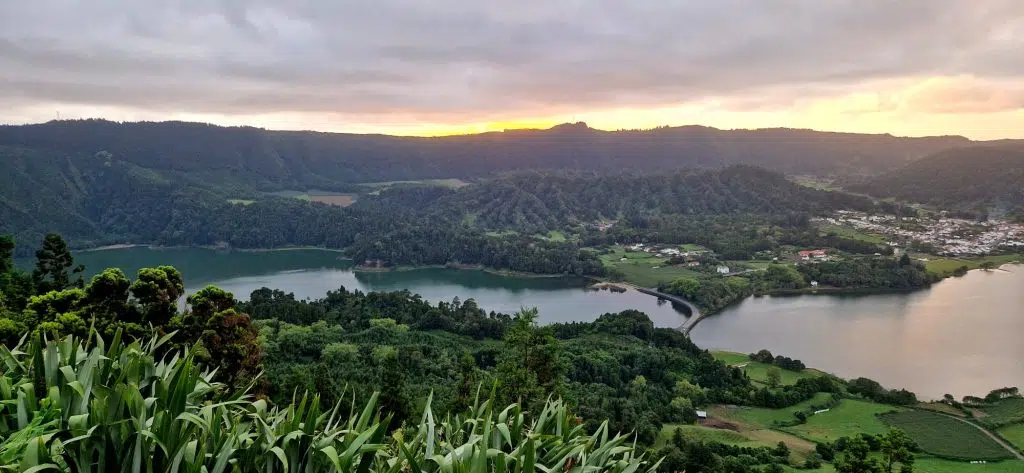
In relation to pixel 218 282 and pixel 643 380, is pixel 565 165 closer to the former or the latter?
pixel 218 282

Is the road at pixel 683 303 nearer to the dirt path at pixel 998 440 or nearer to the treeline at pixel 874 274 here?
the treeline at pixel 874 274

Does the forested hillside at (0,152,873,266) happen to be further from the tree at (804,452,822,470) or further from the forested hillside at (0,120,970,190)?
the tree at (804,452,822,470)

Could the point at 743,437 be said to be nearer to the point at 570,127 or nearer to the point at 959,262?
the point at 959,262

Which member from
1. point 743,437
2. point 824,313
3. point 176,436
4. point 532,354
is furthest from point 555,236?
point 176,436

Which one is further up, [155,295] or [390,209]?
[155,295]

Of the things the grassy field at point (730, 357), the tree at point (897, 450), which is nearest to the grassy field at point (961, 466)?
the tree at point (897, 450)

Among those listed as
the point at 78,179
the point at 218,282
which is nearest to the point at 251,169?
the point at 78,179
